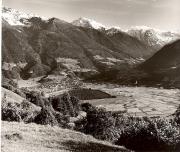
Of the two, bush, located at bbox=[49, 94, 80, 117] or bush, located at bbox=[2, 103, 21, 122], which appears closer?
bush, located at bbox=[2, 103, 21, 122]

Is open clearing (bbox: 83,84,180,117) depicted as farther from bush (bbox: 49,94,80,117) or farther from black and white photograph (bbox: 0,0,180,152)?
bush (bbox: 49,94,80,117)

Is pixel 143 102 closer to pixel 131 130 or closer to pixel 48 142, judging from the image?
pixel 131 130

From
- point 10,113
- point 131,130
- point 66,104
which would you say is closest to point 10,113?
point 10,113

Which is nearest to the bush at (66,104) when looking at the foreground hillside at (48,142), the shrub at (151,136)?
the foreground hillside at (48,142)

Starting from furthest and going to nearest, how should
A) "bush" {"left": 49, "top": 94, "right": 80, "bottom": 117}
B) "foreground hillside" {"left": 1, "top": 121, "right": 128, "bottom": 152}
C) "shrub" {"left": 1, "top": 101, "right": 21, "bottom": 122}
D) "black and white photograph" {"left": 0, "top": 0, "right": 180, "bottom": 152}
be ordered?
"bush" {"left": 49, "top": 94, "right": 80, "bottom": 117}, "shrub" {"left": 1, "top": 101, "right": 21, "bottom": 122}, "black and white photograph" {"left": 0, "top": 0, "right": 180, "bottom": 152}, "foreground hillside" {"left": 1, "top": 121, "right": 128, "bottom": 152}

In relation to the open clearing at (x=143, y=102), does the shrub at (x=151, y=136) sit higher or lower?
lower

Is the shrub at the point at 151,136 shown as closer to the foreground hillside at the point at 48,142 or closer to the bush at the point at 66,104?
the foreground hillside at the point at 48,142

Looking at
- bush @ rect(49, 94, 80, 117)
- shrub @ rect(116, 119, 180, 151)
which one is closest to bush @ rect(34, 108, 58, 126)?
bush @ rect(49, 94, 80, 117)
